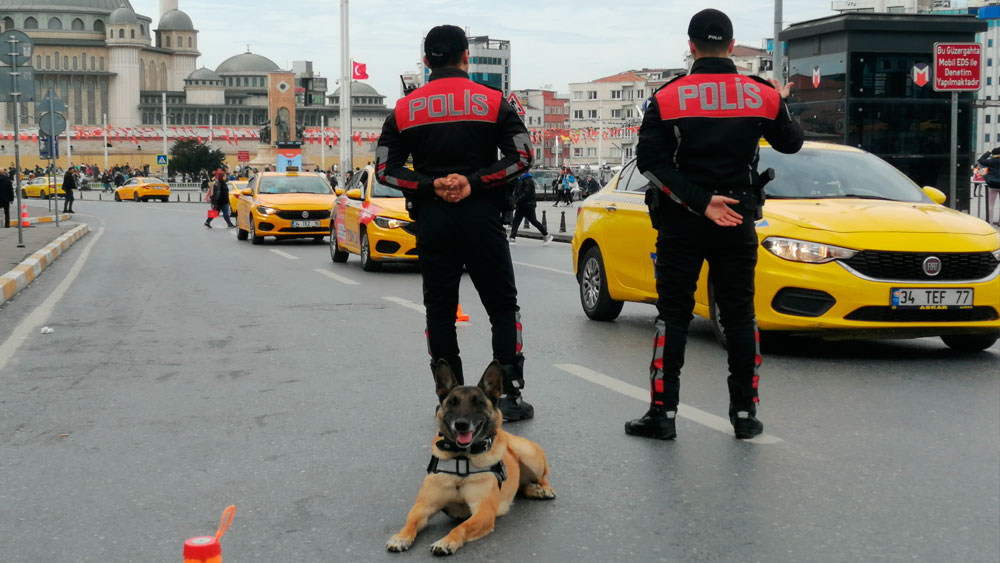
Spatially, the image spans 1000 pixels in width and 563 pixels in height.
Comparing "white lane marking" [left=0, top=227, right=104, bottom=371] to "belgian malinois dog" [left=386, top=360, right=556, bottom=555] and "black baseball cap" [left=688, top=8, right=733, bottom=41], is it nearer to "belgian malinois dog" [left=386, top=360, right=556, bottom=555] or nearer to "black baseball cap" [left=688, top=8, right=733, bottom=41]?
"belgian malinois dog" [left=386, top=360, right=556, bottom=555]

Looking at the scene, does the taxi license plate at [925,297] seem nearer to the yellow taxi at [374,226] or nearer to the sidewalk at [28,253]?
the yellow taxi at [374,226]

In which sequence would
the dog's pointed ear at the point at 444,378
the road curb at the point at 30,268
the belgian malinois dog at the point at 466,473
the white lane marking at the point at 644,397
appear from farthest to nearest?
the road curb at the point at 30,268, the white lane marking at the point at 644,397, the dog's pointed ear at the point at 444,378, the belgian malinois dog at the point at 466,473

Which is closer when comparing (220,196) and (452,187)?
(452,187)

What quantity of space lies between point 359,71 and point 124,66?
123224mm

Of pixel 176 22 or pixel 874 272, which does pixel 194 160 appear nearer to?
pixel 176 22

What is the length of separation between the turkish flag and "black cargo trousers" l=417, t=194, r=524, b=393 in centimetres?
4346

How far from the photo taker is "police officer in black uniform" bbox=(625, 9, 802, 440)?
5.35 meters

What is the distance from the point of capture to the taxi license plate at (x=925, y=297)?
7.73 meters

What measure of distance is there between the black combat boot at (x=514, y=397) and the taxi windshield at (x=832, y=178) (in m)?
3.34

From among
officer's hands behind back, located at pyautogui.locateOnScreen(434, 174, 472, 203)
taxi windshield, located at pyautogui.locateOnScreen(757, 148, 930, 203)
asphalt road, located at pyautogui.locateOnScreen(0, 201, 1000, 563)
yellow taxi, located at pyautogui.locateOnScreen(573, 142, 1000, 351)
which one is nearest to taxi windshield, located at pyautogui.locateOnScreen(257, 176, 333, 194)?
asphalt road, located at pyautogui.locateOnScreen(0, 201, 1000, 563)

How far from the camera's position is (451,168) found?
5570 millimetres

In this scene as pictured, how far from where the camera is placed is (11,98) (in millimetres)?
21344

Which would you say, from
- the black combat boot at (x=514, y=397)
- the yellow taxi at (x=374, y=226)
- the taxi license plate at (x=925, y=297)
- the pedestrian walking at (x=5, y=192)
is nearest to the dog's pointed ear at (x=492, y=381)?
the black combat boot at (x=514, y=397)

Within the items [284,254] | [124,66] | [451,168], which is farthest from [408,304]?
[124,66]
